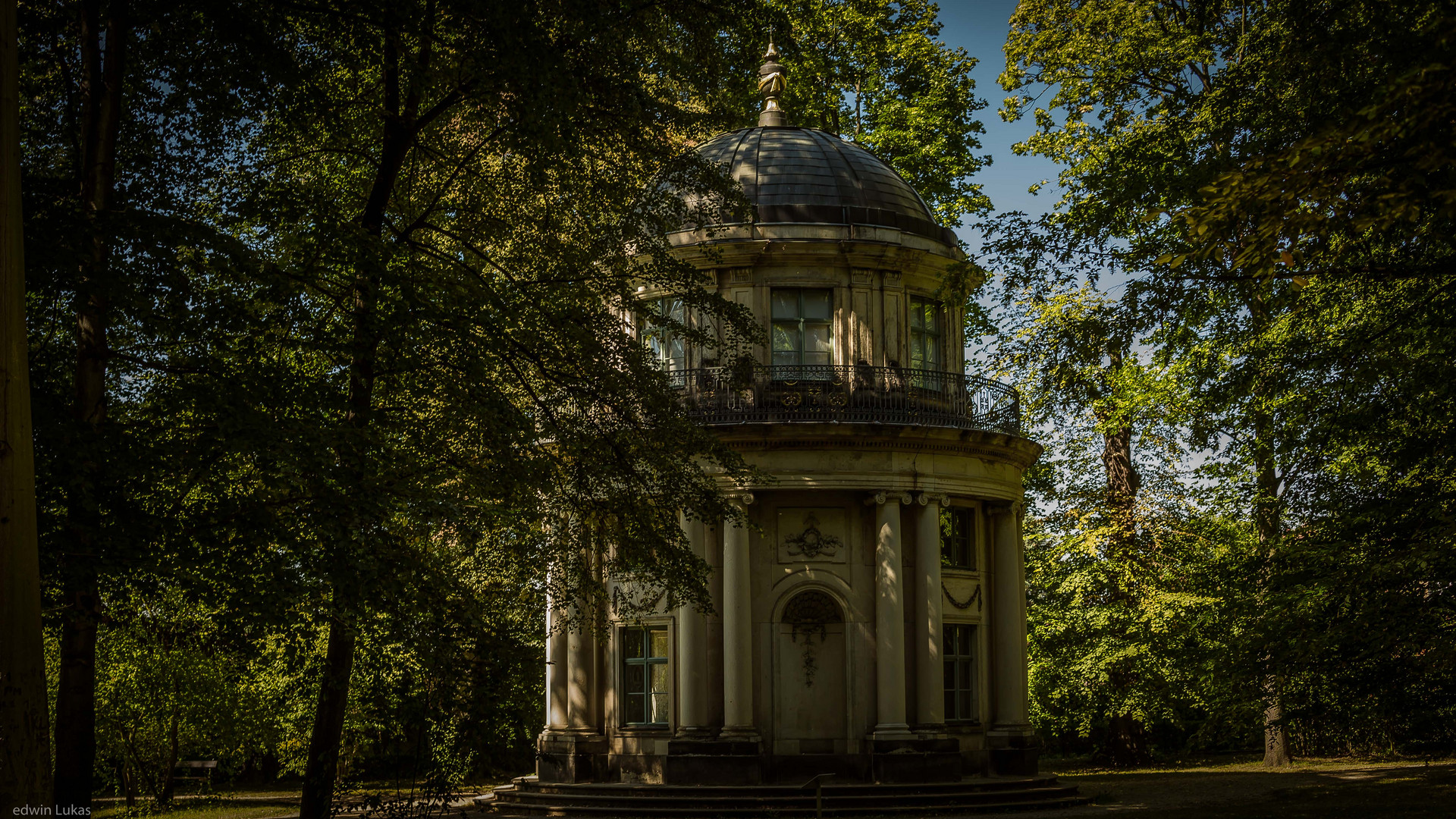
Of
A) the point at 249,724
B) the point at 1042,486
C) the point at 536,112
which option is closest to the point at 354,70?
the point at 536,112

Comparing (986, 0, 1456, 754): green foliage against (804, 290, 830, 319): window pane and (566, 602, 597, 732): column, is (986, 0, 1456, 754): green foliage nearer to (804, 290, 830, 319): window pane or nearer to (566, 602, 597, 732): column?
(804, 290, 830, 319): window pane

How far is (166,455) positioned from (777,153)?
17.2 meters

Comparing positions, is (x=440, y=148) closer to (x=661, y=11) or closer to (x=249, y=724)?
(x=661, y=11)

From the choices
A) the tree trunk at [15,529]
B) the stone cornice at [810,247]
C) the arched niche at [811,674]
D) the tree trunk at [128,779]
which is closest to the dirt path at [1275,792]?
the arched niche at [811,674]

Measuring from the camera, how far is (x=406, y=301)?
1101 cm

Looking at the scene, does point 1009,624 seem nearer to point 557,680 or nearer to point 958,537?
point 958,537

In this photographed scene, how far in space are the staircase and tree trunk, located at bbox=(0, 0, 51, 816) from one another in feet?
42.4

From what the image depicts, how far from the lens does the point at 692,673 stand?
21.8 m

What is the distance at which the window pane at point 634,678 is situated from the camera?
23.0m

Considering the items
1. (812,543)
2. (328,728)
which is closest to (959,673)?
(812,543)

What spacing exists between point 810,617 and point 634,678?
3.33m

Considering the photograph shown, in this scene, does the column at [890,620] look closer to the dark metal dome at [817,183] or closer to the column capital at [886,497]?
the column capital at [886,497]

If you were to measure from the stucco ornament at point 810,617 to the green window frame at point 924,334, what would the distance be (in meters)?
4.86

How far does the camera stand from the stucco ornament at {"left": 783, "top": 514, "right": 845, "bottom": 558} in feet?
74.3
